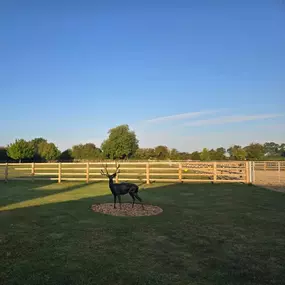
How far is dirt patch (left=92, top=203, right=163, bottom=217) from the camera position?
22.0 ft

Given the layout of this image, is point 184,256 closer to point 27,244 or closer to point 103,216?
point 27,244

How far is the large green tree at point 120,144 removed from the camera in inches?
2317

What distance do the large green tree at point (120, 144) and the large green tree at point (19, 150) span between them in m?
17.0

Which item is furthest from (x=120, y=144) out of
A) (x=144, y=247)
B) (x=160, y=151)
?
(x=144, y=247)

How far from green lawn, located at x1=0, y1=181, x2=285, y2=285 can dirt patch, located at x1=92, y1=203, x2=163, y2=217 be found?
0.33 meters

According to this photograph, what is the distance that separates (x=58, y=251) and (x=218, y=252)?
2496 mm

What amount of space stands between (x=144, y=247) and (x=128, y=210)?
9.96 feet

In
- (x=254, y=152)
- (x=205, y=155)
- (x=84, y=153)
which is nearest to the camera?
(x=205, y=155)

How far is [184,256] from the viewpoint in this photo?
12.4 feet

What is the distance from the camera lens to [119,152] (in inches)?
2311

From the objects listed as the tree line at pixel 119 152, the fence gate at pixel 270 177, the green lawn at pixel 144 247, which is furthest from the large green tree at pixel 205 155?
the green lawn at pixel 144 247

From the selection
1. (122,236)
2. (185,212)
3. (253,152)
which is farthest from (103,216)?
(253,152)

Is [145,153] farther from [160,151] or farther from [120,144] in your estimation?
[120,144]

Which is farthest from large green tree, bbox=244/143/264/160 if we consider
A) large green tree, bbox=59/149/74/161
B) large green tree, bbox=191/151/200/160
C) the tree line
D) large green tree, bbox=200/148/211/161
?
large green tree, bbox=59/149/74/161
